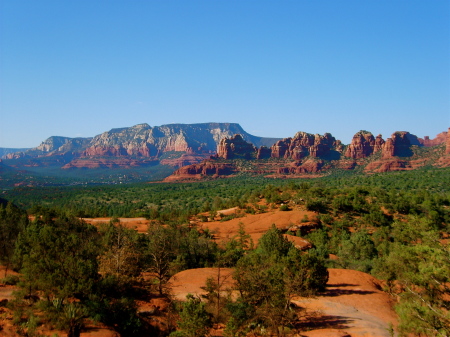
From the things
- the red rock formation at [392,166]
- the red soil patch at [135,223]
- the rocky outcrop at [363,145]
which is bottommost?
the red soil patch at [135,223]

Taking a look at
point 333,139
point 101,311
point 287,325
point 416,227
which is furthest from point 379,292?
point 333,139

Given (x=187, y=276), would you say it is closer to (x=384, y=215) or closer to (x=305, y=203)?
(x=305, y=203)

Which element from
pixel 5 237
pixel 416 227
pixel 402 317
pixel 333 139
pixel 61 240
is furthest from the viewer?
pixel 333 139

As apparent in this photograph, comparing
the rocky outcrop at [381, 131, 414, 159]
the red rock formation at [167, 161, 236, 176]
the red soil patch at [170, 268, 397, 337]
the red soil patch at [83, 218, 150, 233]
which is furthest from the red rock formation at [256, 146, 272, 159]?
the red soil patch at [170, 268, 397, 337]

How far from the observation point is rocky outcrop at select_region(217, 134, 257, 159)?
170 m

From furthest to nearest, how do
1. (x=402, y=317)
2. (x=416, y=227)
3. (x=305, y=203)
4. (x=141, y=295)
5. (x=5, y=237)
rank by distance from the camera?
1. (x=305, y=203)
2. (x=5, y=237)
3. (x=416, y=227)
4. (x=141, y=295)
5. (x=402, y=317)

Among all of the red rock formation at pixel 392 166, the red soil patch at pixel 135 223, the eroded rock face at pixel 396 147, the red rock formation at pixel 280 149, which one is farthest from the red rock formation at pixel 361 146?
the red soil patch at pixel 135 223

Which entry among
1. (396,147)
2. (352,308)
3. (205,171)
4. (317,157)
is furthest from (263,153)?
(352,308)

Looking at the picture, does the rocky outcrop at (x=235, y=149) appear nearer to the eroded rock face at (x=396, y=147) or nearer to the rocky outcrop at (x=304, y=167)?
the rocky outcrop at (x=304, y=167)

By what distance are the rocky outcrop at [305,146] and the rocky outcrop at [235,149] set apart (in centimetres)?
1436

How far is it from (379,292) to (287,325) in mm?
11569

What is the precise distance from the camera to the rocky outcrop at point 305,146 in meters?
156

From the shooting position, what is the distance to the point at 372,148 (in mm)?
148000

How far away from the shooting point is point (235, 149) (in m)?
175
